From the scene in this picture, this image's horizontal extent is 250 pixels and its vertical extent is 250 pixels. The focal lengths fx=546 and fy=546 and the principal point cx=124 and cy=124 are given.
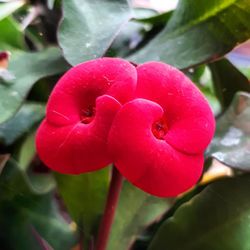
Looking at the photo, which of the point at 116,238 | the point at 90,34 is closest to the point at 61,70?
the point at 90,34

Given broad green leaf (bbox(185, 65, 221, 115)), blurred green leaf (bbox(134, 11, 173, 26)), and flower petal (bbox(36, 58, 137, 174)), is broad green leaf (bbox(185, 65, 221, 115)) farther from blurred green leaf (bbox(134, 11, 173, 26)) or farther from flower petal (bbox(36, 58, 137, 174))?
flower petal (bbox(36, 58, 137, 174))

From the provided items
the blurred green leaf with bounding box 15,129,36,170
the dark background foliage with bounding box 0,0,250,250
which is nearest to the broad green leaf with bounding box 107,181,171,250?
A: the dark background foliage with bounding box 0,0,250,250

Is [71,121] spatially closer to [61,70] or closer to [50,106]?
[50,106]

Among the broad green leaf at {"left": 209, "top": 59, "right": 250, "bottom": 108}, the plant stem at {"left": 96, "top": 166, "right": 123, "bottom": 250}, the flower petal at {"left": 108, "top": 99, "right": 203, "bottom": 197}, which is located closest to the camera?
the flower petal at {"left": 108, "top": 99, "right": 203, "bottom": 197}

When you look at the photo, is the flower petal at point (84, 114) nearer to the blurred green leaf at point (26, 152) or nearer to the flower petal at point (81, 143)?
the flower petal at point (81, 143)

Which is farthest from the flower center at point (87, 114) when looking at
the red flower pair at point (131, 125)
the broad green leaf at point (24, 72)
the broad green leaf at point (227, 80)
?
the broad green leaf at point (227, 80)

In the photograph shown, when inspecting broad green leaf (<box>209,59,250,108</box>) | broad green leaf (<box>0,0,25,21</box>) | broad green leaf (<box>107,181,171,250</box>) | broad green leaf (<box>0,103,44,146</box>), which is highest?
broad green leaf (<box>0,0,25,21</box>)
